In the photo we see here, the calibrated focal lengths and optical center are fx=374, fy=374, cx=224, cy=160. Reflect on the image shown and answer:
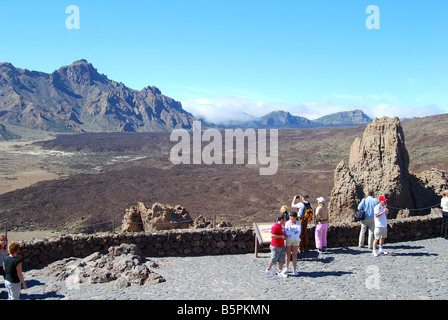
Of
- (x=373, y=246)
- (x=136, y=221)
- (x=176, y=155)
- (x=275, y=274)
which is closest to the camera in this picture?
(x=275, y=274)

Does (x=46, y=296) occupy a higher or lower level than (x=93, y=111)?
lower

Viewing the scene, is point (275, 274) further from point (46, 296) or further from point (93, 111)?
point (93, 111)

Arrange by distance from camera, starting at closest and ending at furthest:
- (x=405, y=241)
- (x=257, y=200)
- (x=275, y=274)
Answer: (x=275, y=274)
(x=405, y=241)
(x=257, y=200)

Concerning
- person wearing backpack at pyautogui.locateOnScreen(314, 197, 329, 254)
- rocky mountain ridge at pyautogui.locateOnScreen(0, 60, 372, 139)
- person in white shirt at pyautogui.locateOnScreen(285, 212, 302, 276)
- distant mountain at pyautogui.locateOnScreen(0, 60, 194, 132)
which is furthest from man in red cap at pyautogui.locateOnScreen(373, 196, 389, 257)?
distant mountain at pyautogui.locateOnScreen(0, 60, 194, 132)

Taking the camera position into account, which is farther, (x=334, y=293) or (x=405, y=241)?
(x=405, y=241)

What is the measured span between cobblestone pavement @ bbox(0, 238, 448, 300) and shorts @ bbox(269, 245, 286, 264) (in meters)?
0.35

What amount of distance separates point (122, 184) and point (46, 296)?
33.2 metres

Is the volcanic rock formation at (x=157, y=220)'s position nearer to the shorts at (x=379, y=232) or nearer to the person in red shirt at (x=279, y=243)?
the person in red shirt at (x=279, y=243)

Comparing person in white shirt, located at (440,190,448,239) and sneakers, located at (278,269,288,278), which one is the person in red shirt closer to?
sneakers, located at (278,269,288,278)

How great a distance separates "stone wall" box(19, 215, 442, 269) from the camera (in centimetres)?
927

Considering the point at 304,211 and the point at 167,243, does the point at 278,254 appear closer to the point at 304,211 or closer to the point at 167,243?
the point at 304,211

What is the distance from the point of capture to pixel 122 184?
39531 mm

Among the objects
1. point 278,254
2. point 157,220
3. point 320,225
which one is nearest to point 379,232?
point 320,225
